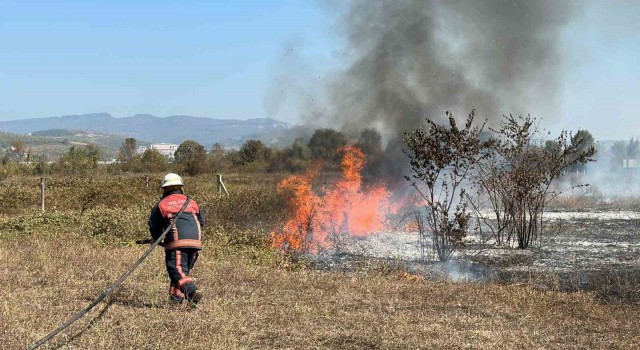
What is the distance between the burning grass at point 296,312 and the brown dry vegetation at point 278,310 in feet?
0.05

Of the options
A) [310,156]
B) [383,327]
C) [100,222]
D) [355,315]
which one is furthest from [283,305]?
[310,156]

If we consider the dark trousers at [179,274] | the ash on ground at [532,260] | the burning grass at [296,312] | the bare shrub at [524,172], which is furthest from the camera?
the bare shrub at [524,172]

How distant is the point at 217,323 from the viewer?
22.8 feet

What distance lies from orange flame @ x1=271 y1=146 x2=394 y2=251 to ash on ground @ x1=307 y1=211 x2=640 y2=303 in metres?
0.75

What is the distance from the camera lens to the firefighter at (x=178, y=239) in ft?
25.3

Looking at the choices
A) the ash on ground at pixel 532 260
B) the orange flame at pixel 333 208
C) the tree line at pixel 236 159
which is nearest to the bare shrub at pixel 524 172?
the ash on ground at pixel 532 260

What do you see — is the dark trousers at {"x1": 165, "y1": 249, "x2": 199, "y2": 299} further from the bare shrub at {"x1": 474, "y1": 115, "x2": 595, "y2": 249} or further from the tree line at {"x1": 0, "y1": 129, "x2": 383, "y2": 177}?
the tree line at {"x1": 0, "y1": 129, "x2": 383, "y2": 177}

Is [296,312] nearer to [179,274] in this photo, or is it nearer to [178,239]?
[179,274]

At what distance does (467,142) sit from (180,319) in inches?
306

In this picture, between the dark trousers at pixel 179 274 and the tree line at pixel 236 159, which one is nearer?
the dark trousers at pixel 179 274

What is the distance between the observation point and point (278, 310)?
771 cm

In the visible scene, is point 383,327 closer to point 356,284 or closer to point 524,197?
point 356,284

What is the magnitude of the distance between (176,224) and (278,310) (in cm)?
163

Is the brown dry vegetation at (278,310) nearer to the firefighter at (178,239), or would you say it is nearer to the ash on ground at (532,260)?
the firefighter at (178,239)
